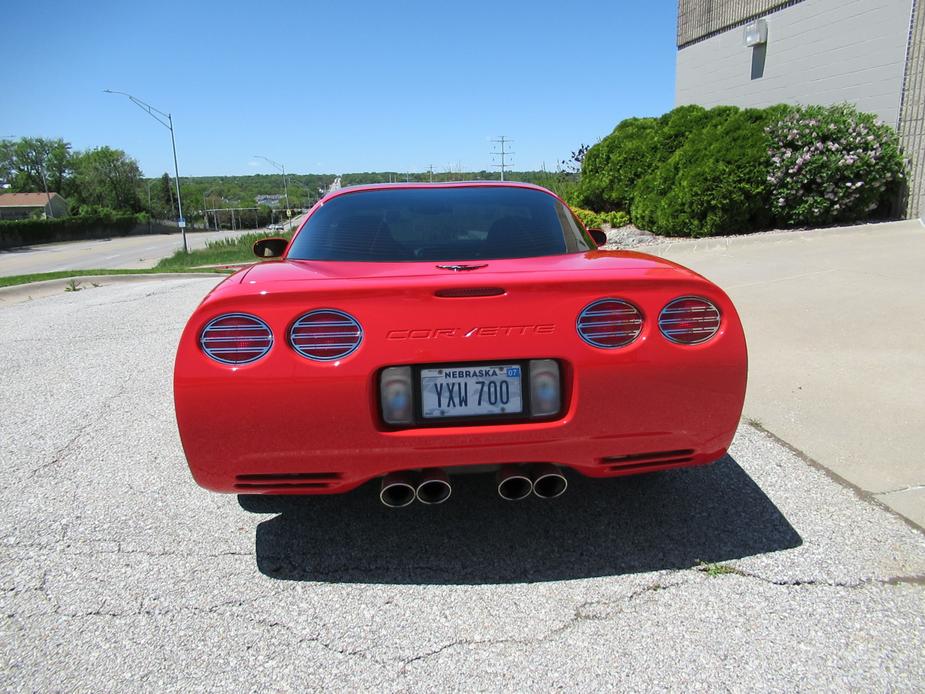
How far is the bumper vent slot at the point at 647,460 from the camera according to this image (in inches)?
92.9

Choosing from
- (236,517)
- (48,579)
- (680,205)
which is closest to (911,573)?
(236,517)

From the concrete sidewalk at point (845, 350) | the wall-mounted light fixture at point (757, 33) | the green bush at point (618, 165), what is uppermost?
the wall-mounted light fixture at point (757, 33)

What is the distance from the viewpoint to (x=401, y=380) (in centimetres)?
218

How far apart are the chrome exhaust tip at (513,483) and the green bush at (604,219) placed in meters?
11.6

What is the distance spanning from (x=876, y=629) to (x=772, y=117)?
11.0 metres

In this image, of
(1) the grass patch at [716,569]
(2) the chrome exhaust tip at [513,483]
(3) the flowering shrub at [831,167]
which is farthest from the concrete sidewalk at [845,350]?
(2) the chrome exhaust tip at [513,483]

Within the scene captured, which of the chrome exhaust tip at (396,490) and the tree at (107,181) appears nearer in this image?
the chrome exhaust tip at (396,490)

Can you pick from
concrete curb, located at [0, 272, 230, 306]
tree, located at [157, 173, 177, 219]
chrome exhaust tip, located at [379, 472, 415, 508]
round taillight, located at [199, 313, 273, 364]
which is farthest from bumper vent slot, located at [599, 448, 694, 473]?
tree, located at [157, 173, 177, 219]

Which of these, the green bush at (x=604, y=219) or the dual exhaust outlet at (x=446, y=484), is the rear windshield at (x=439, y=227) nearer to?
the dual exhaust outlet at (x=446, y=484)

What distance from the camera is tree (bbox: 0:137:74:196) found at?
91.1 metres

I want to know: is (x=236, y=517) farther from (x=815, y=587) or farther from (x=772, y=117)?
(x=772, y=117)

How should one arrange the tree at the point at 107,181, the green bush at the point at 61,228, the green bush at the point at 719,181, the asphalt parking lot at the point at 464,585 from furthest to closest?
the tree at the point at 107,181
the green bush at the point at 61,228
the green bush at the point at 719,181
the asphalt parking lot at the point at 464,585

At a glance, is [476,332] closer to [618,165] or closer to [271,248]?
[271,248]

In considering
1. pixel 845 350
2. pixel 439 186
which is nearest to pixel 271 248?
pixel 439 186
